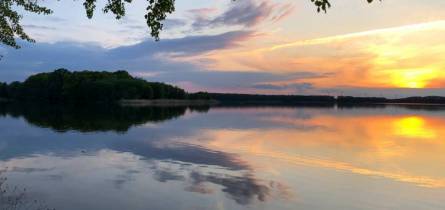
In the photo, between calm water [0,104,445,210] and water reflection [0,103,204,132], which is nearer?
calm water [0,104,445,210]

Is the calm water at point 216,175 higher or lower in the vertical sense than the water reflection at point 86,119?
higher

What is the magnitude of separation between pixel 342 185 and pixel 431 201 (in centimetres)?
451

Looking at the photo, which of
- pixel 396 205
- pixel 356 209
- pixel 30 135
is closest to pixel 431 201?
pixel 396 205

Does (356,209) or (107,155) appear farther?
(107,155)

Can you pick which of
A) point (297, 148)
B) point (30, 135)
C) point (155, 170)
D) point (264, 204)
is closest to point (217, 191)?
point (264, 204)

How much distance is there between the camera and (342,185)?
997 inches

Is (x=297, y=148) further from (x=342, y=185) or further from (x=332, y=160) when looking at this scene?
(x=342, y=185)

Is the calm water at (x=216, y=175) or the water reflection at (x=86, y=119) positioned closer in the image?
the calm water at (x=216, y=175)

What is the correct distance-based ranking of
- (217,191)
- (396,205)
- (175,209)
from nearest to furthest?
1. (175,209)
2. (396,205)
3. (217,191)

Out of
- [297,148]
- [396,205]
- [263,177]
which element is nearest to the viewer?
[396,205]

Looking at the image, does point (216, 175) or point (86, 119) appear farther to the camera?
point (86, 119)

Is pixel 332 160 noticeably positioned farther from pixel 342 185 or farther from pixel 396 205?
pixel 396 205

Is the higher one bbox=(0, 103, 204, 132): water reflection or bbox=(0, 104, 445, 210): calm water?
bbox=(0, 104, 445, 210): calm water

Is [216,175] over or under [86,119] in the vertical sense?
over
